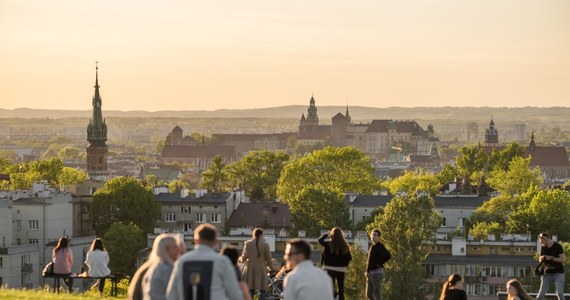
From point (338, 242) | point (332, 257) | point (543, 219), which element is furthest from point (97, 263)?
point (543, 219)

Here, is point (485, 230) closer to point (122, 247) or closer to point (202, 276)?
point (122, 247)

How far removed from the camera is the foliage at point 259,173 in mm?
132625

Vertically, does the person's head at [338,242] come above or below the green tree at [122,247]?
above

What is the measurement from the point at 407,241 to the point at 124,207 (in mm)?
30538

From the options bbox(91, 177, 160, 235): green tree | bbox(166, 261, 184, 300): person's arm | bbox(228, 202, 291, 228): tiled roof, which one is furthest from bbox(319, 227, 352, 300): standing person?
bbox(228, 202, 291, 228): tiled roof

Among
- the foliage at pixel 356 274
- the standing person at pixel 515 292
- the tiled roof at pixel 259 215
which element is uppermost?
the standing person at pixel 515 292

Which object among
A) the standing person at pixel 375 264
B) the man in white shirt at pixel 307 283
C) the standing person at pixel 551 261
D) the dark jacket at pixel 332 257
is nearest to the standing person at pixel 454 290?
the dark jacket at pixel 332 257

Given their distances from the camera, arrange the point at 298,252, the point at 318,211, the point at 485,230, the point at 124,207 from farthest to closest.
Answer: the point at 124,207 < the point at 318,211 < the point at 485,230 < the point at 298,252

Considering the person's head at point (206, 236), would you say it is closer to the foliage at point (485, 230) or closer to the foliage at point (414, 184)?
the foliage at point (485, 230)

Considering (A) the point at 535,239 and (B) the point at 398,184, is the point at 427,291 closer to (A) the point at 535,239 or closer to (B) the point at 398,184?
(A) the point at 535,239

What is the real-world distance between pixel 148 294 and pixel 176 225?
82.3 m

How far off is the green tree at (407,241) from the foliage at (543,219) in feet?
46.5

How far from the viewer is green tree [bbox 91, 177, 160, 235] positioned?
3711 inches

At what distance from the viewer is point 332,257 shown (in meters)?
25.8
